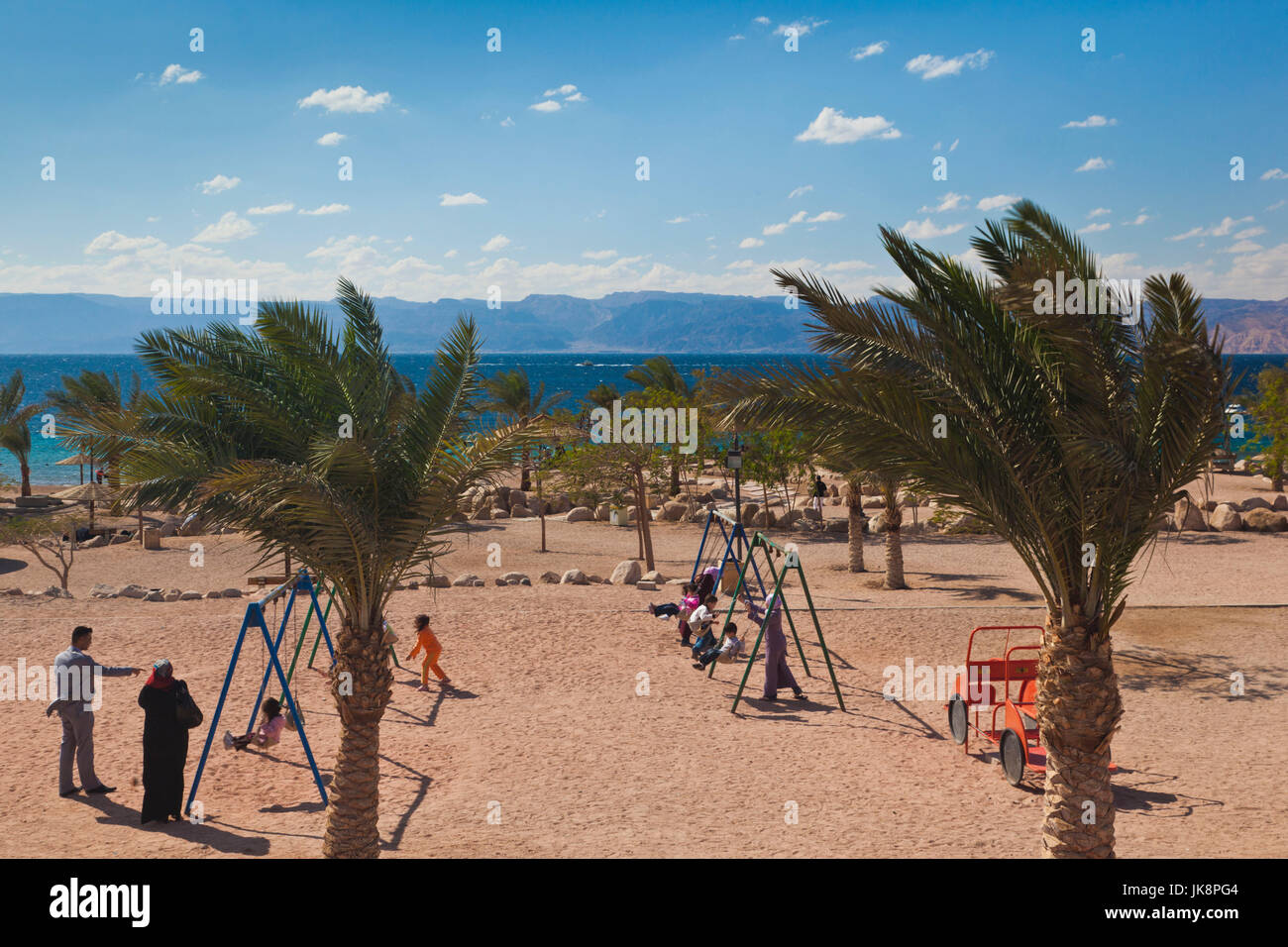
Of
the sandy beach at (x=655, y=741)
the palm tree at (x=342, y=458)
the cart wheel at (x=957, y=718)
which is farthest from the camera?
the cart wheel at (x=957, y=718)

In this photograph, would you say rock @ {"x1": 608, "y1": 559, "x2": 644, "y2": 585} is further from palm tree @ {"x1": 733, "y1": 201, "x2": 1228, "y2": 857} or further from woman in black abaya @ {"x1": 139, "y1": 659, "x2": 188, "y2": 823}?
palm tree @ {"x1": 733, "y1": 201, "x2": 1228, "y2": 857}

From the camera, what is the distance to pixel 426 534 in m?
8.01

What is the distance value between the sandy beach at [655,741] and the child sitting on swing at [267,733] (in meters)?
0.43

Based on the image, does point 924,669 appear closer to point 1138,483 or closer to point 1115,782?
point 1115,782

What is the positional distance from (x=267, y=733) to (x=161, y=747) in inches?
67.3

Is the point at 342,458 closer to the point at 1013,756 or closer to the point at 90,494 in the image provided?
the point at 1013,756

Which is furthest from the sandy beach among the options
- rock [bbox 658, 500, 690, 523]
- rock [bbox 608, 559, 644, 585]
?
rock [bbox 658, 500, 690, 523]

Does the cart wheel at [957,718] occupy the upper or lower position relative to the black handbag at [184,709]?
lower

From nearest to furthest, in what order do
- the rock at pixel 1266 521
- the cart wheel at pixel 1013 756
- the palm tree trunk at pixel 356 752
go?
the palm tree trunk at pixel 356 752, the cart wheel at pixel 1013 756, the rock at pixel 1266 521

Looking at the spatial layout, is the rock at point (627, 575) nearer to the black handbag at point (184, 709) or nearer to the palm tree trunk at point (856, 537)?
the palm tree trunk at point (856, 537)

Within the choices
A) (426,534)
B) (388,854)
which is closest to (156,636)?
(388,854)

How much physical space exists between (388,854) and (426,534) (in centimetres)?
306

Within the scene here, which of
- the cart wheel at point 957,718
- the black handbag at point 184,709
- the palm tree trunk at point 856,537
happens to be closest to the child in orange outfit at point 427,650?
the black handbag at point 184,709

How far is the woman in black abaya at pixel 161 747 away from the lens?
9.00 m
